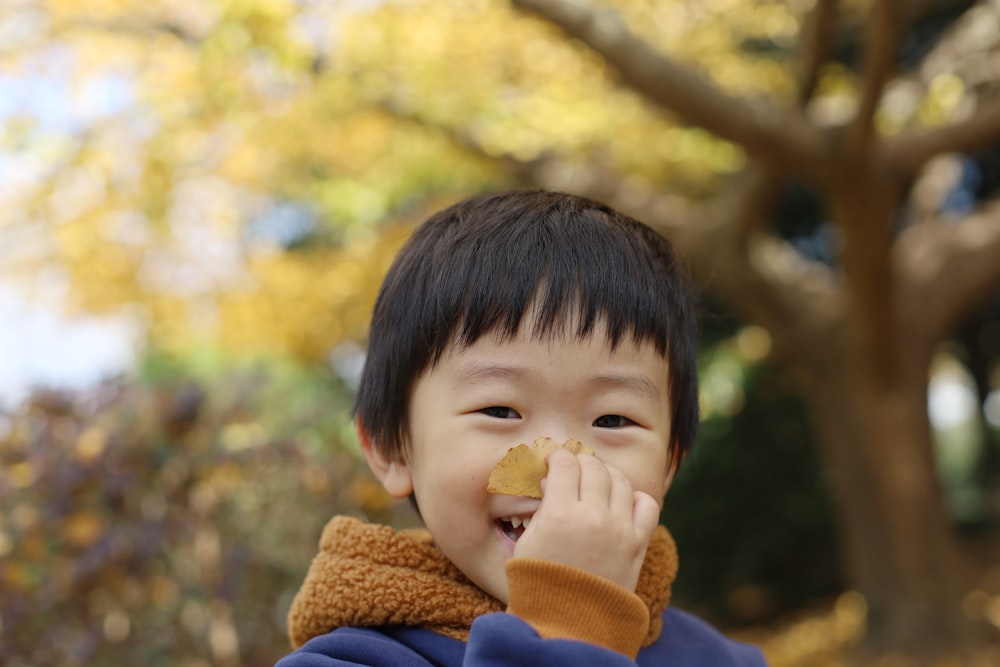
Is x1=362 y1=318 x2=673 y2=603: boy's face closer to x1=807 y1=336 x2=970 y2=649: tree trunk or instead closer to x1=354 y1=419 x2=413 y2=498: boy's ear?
x1=354 y1=419 x2=413 y2=498: boy's ear

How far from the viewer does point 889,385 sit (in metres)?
5.64

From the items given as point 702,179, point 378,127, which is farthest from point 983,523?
point 378,127

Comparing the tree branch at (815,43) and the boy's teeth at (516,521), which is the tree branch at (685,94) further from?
the boy's teeth at (516,521)

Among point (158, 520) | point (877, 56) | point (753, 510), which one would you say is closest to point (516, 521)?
point (158, 520)

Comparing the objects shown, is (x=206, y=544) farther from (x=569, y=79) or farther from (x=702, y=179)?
(x=702, y=179)

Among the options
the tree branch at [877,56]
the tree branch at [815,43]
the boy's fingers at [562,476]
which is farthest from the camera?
the tree branch at [815,43]

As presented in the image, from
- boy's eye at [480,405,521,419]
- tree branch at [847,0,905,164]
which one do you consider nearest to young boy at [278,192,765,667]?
boy's eye at [480,405,521,419]

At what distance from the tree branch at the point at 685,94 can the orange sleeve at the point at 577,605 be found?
3508mm

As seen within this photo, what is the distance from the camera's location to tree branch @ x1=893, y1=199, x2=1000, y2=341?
5867 mm

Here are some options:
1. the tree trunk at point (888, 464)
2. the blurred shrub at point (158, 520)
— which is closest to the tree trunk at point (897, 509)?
the tree trunk at point (888, 464)

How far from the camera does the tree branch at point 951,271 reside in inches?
231

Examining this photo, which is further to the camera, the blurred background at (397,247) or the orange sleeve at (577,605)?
the blurred background at (397,247)

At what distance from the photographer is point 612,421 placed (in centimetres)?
128

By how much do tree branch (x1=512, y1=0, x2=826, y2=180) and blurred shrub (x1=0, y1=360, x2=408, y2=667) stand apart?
2111 mm
